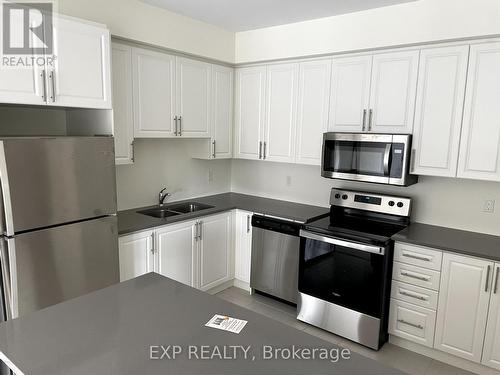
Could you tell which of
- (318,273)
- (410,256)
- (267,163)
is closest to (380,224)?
(410,256)

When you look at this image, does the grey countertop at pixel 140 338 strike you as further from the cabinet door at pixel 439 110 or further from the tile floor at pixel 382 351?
→ the cabinet door at pixel 439 110

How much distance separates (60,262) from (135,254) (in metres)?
0.70

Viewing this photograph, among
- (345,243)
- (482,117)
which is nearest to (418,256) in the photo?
(345,243)

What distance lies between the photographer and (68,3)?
2486 mm

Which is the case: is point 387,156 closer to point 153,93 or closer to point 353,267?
point 353,267

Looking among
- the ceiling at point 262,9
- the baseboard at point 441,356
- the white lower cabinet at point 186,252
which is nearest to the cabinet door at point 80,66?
the ceiling at point 262,9

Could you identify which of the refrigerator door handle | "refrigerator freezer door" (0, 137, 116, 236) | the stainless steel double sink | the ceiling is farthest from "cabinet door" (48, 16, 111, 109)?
the stainless steel double sink

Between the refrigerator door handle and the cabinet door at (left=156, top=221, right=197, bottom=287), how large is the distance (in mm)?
1189

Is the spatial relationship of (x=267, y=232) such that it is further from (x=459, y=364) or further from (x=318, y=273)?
(x=459, y=364)

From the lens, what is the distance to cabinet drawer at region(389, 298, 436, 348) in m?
2.76

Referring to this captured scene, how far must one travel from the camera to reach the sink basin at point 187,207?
378cm

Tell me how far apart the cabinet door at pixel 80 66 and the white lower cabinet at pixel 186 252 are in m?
1.08

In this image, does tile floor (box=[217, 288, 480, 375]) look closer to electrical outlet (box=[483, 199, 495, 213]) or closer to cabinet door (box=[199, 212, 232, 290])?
cabinet door (box=[199, 212, 232, 290])

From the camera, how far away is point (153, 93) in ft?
10.4
